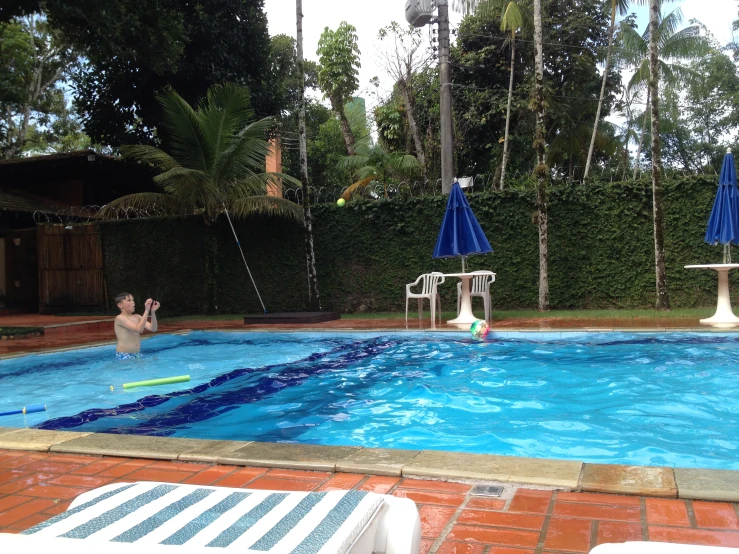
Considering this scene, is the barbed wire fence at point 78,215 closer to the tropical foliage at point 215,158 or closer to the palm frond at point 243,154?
the tropical foliage at point 215,158

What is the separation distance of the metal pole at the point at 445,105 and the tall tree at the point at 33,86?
1365 centimetres

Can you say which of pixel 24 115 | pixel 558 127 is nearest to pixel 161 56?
pixel 558 127

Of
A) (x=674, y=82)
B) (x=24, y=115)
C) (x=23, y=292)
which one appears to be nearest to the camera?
(x=23, y=292)

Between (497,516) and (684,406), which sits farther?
(684,406)

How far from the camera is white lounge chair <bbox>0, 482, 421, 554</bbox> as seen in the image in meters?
1.38

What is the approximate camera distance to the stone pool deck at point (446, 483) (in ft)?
7.62

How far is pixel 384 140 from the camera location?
2572 cm

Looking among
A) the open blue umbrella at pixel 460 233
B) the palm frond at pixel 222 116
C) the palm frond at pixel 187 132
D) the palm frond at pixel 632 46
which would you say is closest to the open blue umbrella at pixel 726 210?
the open blue umbrella at pixel 460 233

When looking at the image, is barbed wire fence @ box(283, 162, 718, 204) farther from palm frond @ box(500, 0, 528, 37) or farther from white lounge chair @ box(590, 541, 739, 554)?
white lounge chair @ box(590, 541, 739, 554)

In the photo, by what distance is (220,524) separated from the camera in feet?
4.97

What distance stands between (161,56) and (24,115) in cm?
1805

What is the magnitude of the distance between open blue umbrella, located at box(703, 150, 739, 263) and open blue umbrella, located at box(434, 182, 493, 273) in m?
3.75

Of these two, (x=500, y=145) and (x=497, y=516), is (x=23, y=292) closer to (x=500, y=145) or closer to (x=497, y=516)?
(x=500, y=145)

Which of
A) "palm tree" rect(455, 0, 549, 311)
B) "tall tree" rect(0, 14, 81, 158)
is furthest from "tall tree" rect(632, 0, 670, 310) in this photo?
"tall tree" rect(0, 14, 81, 158)
